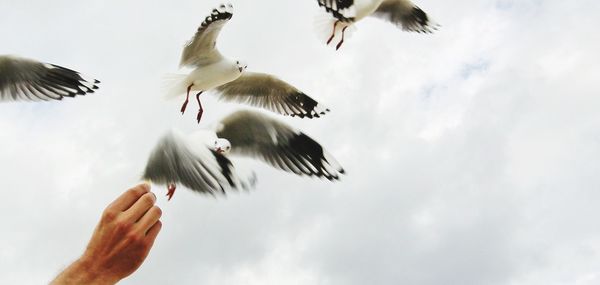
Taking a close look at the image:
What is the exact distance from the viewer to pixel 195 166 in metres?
0.80

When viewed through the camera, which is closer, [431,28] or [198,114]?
[198,114]

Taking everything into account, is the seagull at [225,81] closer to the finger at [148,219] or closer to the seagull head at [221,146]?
the seagull head at [221,146]

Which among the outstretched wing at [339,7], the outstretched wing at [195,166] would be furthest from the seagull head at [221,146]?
the outstretched wing at [339,7]

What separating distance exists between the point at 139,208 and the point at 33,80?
898 mm

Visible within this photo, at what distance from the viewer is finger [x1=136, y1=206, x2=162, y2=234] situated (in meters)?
0.75

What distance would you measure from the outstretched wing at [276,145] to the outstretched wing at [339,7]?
347mm

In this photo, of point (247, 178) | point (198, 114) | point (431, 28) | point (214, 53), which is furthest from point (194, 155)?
point (431, 28)

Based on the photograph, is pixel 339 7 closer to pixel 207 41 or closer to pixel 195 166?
pixel 207 41

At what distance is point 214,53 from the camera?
1475 millimetres

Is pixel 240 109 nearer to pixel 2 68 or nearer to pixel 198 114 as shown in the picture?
pixel 198 114

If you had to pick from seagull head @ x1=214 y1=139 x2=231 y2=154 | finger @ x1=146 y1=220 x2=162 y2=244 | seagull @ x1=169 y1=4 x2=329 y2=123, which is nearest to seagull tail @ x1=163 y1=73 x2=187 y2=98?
seagull @ x1=169 y1=4 x2=329 y2=123

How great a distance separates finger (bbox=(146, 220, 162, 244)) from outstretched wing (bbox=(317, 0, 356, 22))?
2.53ft

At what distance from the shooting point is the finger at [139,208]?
2.46 ft

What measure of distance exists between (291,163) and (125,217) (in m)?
0.46
